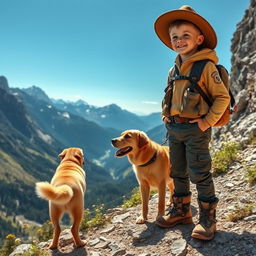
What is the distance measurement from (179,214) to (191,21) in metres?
4.40

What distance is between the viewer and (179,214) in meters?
7.64

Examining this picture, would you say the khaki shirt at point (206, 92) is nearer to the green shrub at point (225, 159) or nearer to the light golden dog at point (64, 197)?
the light golden dog at point (64, 197)

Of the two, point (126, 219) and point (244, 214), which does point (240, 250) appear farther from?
point (126, 219)

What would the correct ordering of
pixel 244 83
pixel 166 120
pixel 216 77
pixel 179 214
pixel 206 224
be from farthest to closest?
pixel 244 83, pixel 179 214, pixel 166 120, pixel 206 224, pixel 216 77

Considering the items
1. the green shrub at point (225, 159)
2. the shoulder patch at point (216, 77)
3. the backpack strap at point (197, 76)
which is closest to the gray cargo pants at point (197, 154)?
the backpack strap at point (197, 76)

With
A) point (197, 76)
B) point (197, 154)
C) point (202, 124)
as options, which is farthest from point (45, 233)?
point (197, 76)

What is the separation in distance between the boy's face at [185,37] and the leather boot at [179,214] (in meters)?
3.50

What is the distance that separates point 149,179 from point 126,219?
200 centimetres

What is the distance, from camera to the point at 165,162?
845cm

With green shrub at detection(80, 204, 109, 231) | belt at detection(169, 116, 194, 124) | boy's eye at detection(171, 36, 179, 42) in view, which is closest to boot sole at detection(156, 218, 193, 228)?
belt at detection(169, 116, 194, 124)

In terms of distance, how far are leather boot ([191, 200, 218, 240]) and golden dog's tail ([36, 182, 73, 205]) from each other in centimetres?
298

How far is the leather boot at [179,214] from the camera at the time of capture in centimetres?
764

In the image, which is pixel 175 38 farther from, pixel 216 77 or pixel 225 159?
pixel 225 159

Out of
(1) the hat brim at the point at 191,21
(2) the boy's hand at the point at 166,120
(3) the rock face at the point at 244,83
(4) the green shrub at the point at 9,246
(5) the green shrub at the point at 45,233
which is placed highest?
(3) the rock face at the point at 244,83
